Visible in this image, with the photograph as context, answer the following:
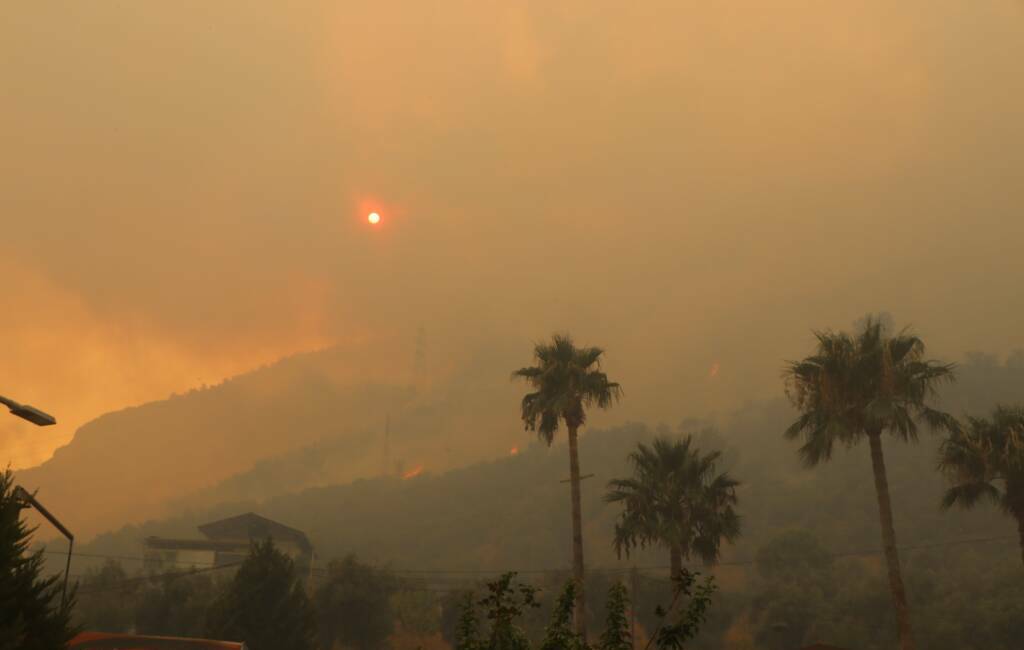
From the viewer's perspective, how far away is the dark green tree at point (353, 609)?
58.0 meters

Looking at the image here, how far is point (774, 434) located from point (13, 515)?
15957 centimetres

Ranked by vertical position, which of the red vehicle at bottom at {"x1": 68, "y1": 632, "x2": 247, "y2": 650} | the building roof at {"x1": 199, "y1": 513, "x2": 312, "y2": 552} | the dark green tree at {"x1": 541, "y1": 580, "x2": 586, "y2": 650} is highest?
the building roof at {"x1": 199, "y1": 513, "x2": 312, "y2": 552}

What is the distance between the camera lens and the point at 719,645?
206 feet

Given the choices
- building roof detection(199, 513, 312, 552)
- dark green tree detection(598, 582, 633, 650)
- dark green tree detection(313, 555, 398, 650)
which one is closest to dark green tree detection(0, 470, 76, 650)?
dark green tree detection(598, 582, 633, 650)

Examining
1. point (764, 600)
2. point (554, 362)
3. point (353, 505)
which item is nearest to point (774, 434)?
point (353, 505)

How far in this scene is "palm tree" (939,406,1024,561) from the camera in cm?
Result: 2717

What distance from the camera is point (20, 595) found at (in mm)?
16250

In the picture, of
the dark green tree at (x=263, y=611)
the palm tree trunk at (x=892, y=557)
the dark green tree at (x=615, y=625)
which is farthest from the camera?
the dark green tree at (x=263, y=611)

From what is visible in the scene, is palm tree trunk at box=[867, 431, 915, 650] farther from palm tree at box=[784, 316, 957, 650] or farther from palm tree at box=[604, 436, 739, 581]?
palm tree at box=[604, 436, 739, 581]

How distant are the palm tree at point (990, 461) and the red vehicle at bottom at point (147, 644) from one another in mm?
29581

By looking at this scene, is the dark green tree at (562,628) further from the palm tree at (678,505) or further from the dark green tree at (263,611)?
the dark green tree at (263,611)

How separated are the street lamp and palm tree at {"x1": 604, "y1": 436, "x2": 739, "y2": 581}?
2316 centimetres

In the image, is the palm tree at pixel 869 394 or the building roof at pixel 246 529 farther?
the building roof at pixel 246 529

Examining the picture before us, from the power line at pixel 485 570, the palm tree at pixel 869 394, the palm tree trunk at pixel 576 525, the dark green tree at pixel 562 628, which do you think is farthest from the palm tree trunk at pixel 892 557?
the power line at pixel 485 570
